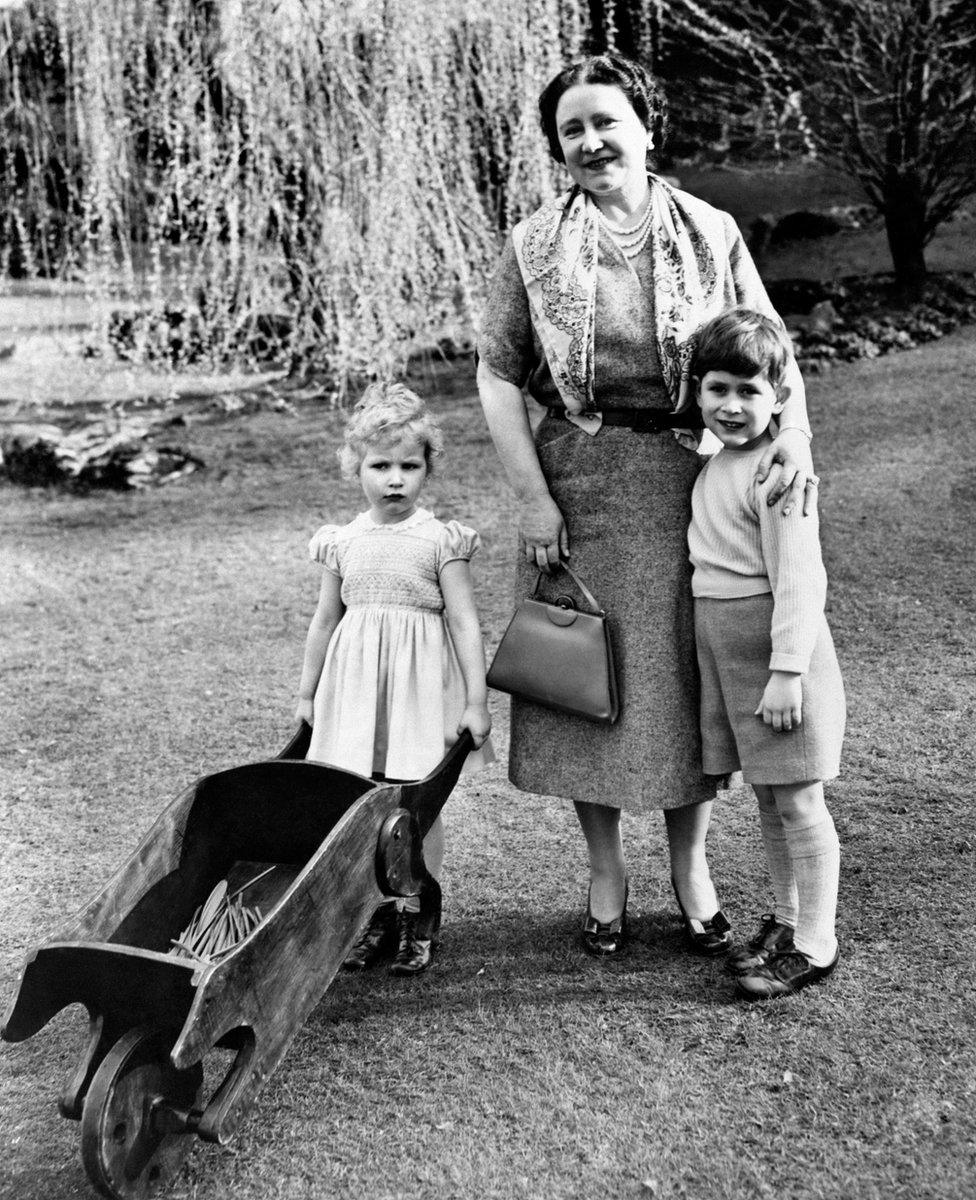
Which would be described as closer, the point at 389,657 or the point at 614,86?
the point at 614,86

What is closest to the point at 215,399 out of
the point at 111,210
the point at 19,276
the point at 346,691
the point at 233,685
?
the point at 111,210

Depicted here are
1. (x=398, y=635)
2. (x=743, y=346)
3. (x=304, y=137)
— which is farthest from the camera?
(x=304, y=137)

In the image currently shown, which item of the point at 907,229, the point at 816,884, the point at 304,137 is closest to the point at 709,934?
the point at 816,884

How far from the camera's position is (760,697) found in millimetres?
2211

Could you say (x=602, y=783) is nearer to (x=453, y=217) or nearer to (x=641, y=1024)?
(x=641, y=1024)

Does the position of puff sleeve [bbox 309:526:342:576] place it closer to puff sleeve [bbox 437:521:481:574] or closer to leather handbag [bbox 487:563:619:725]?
puff sleeve [bbox 437:521:481:574]

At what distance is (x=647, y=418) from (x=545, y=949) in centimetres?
104

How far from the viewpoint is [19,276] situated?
24.6 ft

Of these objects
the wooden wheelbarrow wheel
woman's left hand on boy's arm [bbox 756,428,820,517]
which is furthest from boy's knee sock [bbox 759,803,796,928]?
the wooden wheelbarrow wheel

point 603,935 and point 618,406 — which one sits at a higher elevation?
point 618,406

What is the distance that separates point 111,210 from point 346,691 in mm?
4720

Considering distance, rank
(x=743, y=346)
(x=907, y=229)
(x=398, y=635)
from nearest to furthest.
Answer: (x=743, y=346) → (x=398, y=635) → (x=907, y=229)

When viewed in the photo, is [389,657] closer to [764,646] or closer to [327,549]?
[327,549]

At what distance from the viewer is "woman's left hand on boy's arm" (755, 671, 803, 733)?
2133 millimetres
